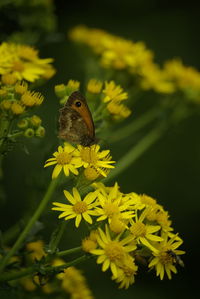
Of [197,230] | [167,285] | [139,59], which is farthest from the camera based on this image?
[197,230]

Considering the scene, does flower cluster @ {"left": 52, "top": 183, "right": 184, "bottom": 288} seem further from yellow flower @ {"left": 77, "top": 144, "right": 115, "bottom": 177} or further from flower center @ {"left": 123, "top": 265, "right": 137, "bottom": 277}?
yellow flower @ {"left": 77, "top": 144, "right": 115, "bottom": 177}

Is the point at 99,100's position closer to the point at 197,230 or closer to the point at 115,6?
the point at 197,230

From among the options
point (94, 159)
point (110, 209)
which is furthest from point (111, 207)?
point (94, 159)

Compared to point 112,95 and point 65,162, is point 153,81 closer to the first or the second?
point 112,95

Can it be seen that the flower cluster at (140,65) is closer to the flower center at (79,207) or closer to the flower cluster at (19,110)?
the flower cluster at (19,110)

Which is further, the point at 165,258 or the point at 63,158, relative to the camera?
the point at 63,158

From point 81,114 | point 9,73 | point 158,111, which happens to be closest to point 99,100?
point 81,114

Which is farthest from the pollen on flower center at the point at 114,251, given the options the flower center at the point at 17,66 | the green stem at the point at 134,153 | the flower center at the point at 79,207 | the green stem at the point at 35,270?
the flower center at the point at 17,66
